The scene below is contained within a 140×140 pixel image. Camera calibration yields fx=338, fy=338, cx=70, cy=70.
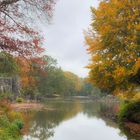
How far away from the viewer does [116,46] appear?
26.5m

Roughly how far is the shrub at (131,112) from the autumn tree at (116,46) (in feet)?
7.46

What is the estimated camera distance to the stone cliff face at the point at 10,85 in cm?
7106

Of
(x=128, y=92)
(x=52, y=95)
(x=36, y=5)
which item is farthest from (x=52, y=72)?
(x=36, y=5)

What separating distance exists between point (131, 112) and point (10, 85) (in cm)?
5183

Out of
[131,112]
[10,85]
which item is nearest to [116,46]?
[131,112]

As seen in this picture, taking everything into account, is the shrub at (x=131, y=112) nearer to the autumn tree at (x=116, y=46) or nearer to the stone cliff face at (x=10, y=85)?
the autumn tree at (x=116, y=46)

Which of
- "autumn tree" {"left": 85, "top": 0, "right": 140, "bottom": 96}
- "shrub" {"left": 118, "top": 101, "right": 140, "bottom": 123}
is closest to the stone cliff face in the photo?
"shrub" {"left": 118, "top": 101, "right": 140, "bottom": 123}

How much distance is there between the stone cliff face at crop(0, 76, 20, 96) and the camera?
71062 millimetres

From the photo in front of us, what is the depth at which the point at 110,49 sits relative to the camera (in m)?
27.2

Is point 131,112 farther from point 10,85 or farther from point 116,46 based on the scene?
point 10,85

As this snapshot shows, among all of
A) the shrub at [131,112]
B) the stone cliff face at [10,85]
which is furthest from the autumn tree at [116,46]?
the stone cliff face at [10,85]

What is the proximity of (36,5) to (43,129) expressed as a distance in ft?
49.2

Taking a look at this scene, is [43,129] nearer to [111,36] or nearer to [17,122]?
[17,122]

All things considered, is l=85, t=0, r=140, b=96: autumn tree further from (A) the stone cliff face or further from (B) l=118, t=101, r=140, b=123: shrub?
(A) the stone cliff face
